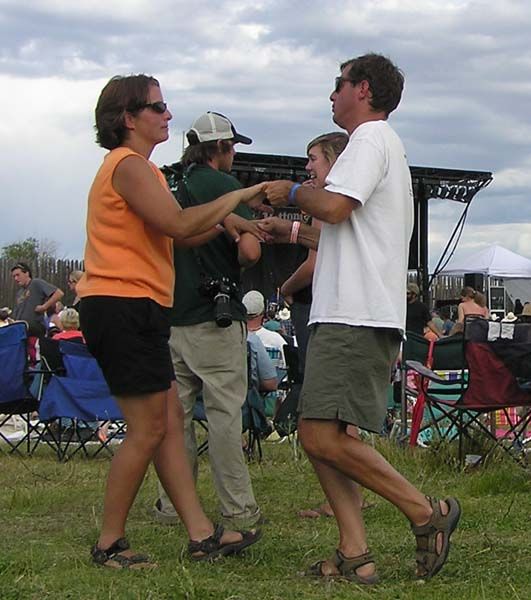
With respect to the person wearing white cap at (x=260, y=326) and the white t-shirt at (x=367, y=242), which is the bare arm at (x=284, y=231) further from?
the person wearing white cap at (x=260, y=326)

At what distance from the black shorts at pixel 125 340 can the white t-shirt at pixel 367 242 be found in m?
0.58

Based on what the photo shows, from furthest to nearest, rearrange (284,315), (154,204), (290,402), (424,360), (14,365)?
(284,315), (14,365), (424,360), (290,402), (154,204)

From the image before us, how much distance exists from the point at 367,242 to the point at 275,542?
1.47 meters

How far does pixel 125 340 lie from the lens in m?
3.94

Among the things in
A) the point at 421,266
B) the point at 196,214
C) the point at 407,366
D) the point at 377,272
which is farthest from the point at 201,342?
the point at 421,266

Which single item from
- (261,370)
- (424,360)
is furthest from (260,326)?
(424,360)

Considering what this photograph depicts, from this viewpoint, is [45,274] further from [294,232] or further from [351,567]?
[351,567]

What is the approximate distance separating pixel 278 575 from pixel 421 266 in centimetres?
1544

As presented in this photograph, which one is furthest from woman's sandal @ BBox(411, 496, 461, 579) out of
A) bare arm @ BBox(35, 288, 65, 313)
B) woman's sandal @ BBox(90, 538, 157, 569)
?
bare arm @ BBox(35, 288, 65, 313)

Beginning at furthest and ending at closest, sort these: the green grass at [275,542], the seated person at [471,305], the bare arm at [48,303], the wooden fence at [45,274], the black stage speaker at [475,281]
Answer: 1. the black stage speaker at [475,281]
2. the wooden fence at [45,274]
3. the seated person at [471,305]
4. the bare arm at [48,303]
5. the green grass at [275,542]

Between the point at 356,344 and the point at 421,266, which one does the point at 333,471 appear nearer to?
the point at 356,344

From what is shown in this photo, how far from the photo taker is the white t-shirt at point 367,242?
373 cm

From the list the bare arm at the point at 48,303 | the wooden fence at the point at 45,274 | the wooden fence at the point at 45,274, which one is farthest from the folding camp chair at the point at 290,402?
the wooden fence at the point at 45,274

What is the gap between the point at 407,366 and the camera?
7.52 m
